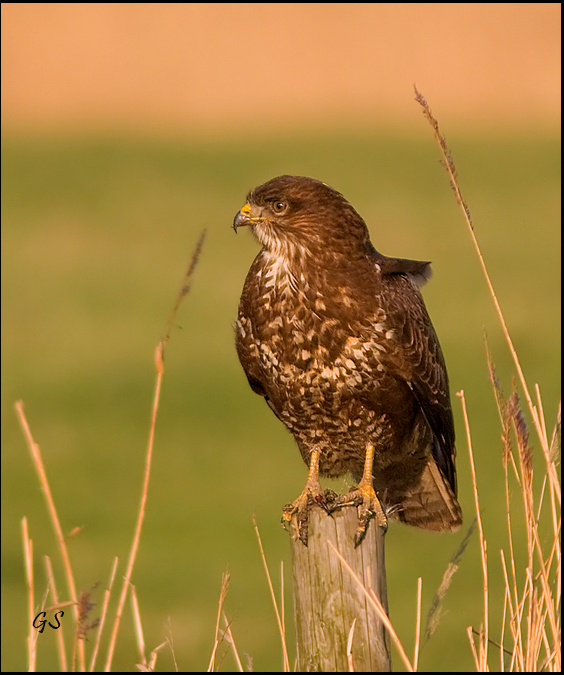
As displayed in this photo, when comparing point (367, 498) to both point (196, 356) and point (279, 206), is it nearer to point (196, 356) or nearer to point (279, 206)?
point (279, 206)

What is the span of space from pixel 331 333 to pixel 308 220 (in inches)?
17.6

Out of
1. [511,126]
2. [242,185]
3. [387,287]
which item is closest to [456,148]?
[511,126]

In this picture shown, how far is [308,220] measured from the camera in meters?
4.87

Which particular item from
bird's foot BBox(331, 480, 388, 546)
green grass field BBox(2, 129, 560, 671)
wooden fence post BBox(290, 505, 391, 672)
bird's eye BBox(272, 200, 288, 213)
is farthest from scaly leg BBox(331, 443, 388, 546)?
bird's eye BBox(272, 200, 288, 213)

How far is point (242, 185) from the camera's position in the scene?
2578 cm

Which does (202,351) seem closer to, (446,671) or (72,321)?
(72,321)

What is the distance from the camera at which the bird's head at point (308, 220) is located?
4871 millimetres

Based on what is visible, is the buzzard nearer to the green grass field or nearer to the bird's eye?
the bird's eye

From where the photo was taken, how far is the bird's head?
4.87 metres

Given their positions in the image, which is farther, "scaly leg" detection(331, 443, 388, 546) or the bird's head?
the bird's head

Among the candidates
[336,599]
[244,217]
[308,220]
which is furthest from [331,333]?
[336,599]

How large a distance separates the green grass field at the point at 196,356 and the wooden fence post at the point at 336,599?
0.44 metres

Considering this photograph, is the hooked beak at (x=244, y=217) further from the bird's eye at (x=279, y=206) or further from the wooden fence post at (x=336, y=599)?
the wooden fence post at (x=336, y=599)

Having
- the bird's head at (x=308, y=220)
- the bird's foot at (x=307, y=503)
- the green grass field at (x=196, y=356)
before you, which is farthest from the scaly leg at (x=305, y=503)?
the bird's head at (x=308, y=220)
